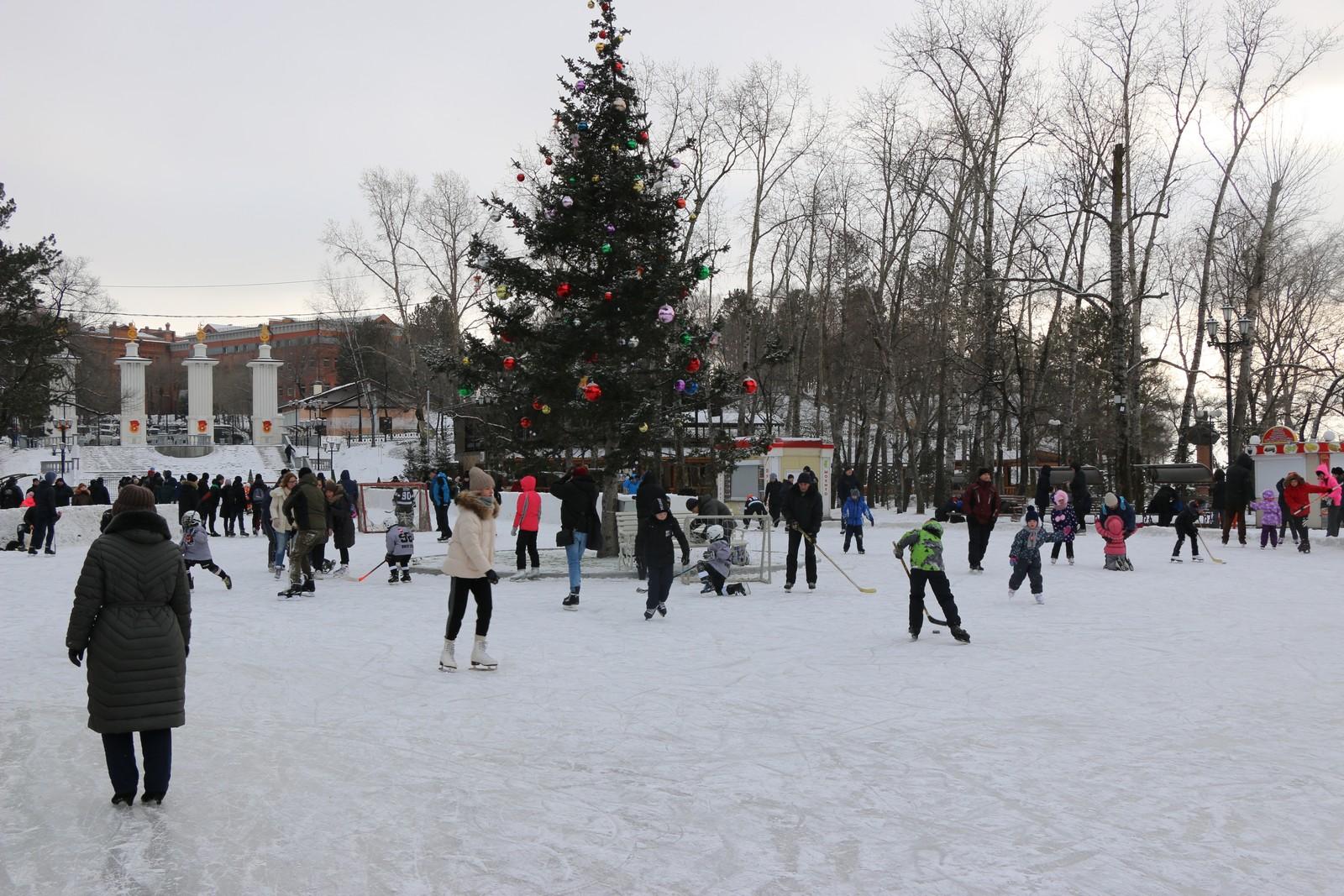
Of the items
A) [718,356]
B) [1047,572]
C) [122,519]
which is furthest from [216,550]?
[718,356]

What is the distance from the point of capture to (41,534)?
2081cm

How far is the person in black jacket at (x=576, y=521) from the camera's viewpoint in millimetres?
12750

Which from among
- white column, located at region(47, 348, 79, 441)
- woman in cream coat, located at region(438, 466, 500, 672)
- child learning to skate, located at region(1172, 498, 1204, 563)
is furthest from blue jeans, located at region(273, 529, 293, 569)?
white column, located at region(47, 348, 79, 441)

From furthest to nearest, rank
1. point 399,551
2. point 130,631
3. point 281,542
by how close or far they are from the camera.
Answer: point 281,542, point 399,551, point 130,631

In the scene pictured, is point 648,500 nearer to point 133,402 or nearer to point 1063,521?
point 1063,521

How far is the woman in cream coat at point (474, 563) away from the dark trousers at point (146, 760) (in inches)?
129

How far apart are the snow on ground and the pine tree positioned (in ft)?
23.0

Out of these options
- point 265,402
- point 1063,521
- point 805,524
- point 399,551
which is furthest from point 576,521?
point 265,402

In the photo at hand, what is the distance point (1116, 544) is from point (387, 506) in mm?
20802

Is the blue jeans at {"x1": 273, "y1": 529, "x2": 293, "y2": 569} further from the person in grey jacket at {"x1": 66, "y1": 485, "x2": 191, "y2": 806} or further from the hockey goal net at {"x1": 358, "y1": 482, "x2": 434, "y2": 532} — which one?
the person in grey jacket at {"x1": 66, "y1": 485, "x2": 191, "y2": 806}

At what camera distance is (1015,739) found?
6.45 meters

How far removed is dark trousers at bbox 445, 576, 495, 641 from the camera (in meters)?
8.52

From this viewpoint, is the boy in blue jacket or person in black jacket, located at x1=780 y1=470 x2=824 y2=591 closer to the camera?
person in black jacket, located at x1=780 y1=470 x2=824 y2=591

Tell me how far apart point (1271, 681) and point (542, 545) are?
614 inches
